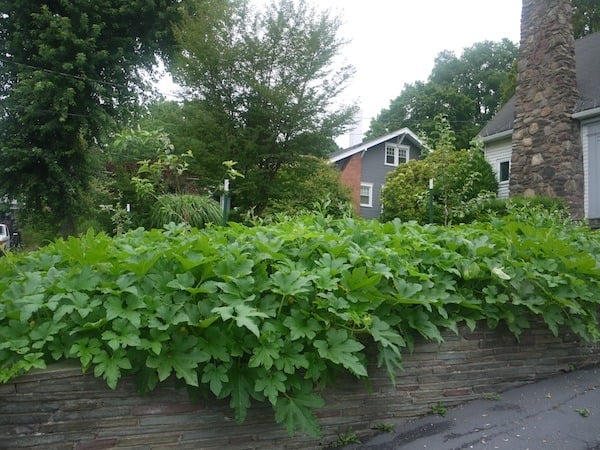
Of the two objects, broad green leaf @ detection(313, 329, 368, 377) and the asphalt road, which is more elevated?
broad green leaf @ detection(313, 329, 368, 377)

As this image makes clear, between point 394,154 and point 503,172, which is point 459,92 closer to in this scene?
point 394,154

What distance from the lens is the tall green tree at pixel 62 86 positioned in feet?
39.6

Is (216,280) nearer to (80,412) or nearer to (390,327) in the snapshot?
(80,412)

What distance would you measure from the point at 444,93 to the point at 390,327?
110 ft

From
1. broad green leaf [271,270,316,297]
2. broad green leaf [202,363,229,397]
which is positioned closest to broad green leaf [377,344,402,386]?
broad green leaf [271,270,316,297]

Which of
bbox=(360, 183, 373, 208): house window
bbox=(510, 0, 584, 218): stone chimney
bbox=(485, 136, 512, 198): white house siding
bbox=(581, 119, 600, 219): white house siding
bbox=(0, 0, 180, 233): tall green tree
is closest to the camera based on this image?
bbox=(510, 0, 584, 218): stone chimney

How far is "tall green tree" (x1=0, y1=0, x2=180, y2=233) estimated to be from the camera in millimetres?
12062

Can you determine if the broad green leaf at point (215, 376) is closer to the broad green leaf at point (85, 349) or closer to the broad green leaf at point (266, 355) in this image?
the broad green leaf at point (266, 355)

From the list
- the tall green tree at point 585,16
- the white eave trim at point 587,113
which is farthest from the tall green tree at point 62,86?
the tall green tree at point 585,16

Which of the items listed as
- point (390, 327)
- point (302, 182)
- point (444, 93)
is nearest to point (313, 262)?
point (390, 327)

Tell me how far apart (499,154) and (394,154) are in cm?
1015

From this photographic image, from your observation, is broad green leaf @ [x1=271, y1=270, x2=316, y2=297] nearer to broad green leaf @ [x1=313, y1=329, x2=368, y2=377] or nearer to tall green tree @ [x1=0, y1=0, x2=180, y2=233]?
broad green leaf @ [x1=313, y1=329, x2=368, y2=377]

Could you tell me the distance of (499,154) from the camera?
45.4 feet

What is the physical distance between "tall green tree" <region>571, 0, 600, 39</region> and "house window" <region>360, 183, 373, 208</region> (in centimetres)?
1073
